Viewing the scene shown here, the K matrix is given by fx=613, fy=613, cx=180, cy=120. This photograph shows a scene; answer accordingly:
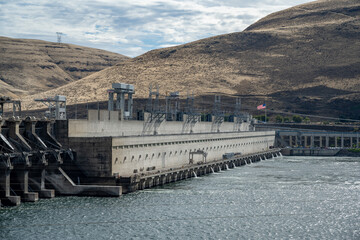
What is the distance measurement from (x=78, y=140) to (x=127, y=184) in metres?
5.91

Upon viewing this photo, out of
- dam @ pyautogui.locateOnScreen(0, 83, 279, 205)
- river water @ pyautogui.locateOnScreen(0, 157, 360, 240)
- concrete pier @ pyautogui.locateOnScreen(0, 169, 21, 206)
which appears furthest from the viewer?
dam @ pyautogui.locateOnScreen(0, 83, 279, 205)

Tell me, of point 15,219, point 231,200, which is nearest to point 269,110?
point 231,200

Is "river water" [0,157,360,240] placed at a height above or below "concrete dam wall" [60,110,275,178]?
below

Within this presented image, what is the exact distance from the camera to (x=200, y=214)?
4647 cm

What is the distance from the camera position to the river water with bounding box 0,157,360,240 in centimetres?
3997

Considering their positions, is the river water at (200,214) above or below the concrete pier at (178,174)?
below

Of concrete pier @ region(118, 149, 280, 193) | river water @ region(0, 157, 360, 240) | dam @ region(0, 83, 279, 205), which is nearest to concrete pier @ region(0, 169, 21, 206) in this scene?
dam @ region(0, 83, 279, 205)

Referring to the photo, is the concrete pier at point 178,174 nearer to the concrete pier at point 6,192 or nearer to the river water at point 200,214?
the river water at point 200,214

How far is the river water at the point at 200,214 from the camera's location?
131 feet

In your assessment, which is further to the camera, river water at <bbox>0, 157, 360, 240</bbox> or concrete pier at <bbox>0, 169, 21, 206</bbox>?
concrete pier at <bbox>0, 169, 21, 206</bbox>

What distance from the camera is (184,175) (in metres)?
69.9

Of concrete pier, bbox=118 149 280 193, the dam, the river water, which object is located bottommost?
the river water

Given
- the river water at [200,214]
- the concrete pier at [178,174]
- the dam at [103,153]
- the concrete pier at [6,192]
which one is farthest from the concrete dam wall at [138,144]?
the concrete pier at [6,192]

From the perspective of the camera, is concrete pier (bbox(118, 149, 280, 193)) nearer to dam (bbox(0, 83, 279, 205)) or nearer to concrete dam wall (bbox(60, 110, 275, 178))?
dam (bbox(0, 83, 279, 205))
